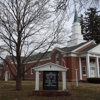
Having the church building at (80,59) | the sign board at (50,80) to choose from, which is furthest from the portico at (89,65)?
the sign board at (50,80)

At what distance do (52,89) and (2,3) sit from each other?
8.58 m

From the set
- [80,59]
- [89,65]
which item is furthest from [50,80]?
[80,59]

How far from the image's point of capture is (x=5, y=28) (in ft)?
49.4

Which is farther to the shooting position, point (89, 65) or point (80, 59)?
point (80, 59)

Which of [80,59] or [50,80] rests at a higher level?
[80,59]

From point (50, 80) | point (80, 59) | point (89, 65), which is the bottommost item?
point (50, 80)

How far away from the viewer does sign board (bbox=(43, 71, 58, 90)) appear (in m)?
11.7

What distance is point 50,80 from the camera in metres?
11.9

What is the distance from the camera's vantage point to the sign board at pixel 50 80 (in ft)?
38.5

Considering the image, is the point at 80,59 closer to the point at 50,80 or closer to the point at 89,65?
the point at 89,65

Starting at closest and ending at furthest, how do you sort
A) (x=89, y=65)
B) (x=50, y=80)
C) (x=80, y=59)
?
(x=50, y=80) < (x=89, y=65) < (x=80, y=59)

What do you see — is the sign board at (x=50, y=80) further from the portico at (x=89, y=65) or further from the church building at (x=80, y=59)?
the portico at (x=89, y=65)

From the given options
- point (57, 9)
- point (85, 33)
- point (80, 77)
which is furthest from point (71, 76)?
point (85, 33)

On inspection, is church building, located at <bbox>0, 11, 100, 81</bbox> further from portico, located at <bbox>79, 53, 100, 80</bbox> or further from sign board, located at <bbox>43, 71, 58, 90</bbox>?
sign board, located at <bbox>43, 71, 58, 90</bbox>
